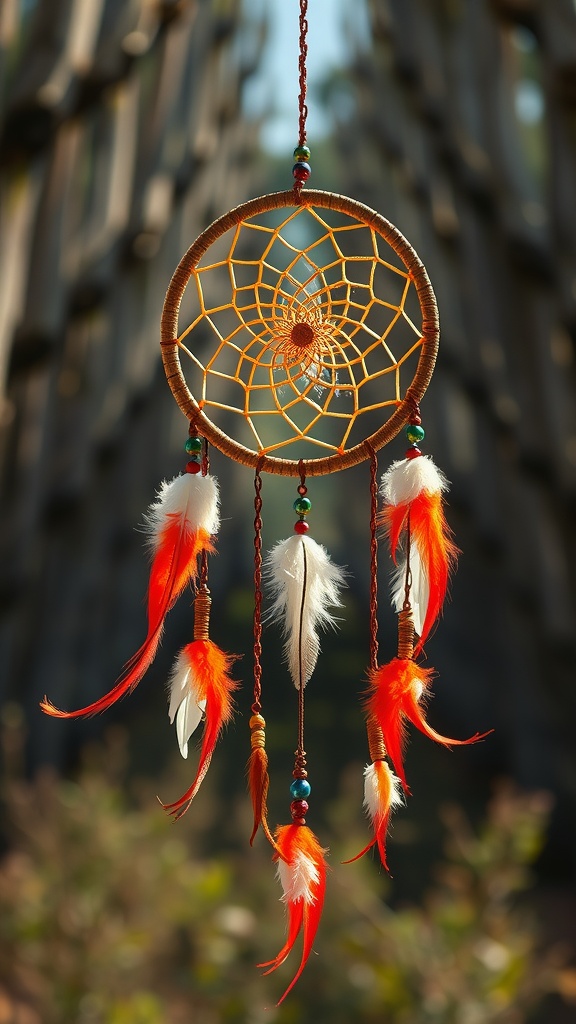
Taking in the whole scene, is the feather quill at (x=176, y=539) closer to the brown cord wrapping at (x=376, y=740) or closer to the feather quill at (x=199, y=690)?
the feather quill at (x=199, y=690)

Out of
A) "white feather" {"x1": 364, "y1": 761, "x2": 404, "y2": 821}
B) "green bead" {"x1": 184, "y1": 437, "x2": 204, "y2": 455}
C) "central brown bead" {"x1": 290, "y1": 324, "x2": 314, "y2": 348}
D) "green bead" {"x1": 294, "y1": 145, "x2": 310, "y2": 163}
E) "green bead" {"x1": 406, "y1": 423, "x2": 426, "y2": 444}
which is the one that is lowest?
"white feather" {"x1": 364, "y1": 761, "x2": 404, "y2": 821}

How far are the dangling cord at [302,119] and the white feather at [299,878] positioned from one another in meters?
0.76

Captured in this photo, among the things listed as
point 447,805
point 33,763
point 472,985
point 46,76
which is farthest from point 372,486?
point 447,805

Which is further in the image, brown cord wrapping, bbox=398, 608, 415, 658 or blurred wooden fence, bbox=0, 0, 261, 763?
blurred wooden fence, bbox=0, 0, 261, 763

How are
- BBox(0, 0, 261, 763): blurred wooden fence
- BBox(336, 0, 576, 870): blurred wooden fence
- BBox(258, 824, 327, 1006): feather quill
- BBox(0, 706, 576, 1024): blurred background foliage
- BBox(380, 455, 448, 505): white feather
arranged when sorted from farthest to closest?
BBox(336, 0, 576, 870): blurred wooden fence → BBox(0, 706, 576, 1024): blurred background foliage → BBox(0, 0, 261, 763): blurred wooden fence → BBox(380, 455, 448, 505): white feather → BBox(258, 824, 327, 1006): feather quill

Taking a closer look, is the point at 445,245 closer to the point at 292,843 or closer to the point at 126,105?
the point at 126,105

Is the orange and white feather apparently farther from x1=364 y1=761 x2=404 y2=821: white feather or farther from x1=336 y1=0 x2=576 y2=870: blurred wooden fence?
x1=336 y1=0 x2=576 y2=870: blurred wooden fence

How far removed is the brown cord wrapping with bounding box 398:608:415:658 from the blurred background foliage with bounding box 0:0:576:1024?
39.2 inches

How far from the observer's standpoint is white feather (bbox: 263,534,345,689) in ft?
4.36

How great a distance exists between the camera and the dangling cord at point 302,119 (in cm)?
132

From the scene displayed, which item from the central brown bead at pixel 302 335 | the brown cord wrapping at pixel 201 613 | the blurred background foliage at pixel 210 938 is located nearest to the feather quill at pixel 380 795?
the brown cord wrapping at pixel 201 613

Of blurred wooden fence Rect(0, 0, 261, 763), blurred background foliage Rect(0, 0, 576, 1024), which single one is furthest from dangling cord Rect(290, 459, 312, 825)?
blurred wooden fence Rect(0, 0, 261, 763)

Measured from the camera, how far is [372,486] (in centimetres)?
128

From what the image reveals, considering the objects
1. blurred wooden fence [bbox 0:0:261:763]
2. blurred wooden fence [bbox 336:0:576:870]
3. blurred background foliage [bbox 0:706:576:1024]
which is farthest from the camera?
blurred wooden fence [bbox 336:0:576:870]
